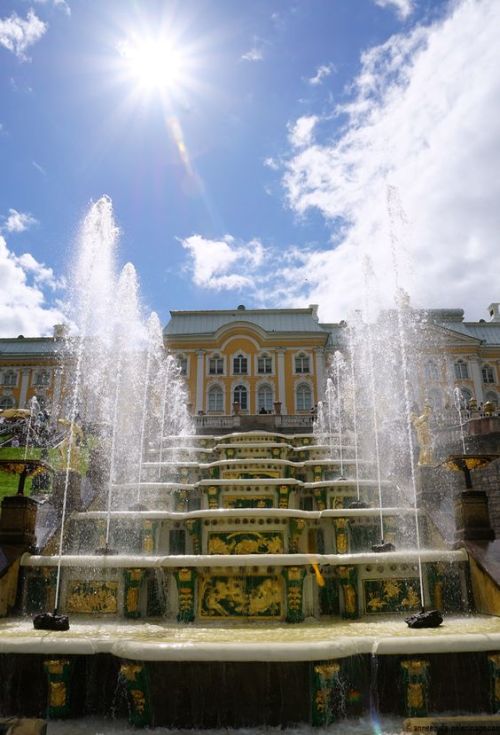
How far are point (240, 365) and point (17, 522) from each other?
1640 inches

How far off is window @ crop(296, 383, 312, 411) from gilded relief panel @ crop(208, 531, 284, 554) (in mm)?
39845

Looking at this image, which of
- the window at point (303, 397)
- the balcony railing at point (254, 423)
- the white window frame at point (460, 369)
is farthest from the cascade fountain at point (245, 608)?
the white window frame at point (460, 369)

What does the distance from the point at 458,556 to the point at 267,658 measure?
4530 millimetres

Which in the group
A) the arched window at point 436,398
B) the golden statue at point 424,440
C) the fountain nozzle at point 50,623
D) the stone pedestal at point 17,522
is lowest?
the fountain nozzle at point 50,623

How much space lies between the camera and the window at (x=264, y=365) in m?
50.5

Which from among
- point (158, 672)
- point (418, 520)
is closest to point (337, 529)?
point (418, 520)

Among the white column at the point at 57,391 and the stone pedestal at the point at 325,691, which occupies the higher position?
the white column at the point at 57,391

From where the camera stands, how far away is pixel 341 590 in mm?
8180

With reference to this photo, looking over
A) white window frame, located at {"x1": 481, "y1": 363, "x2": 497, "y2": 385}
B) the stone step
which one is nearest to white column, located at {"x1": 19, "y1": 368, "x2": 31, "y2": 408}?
white window frame, located at {"x1": 481, "y1": 363, "x2": 497, "y2": 385}

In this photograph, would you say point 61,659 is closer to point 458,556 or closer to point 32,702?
point 32,702

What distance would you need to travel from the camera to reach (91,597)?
8188mm

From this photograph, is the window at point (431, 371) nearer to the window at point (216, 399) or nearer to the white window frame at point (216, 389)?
the white window frame at point (216, 389)

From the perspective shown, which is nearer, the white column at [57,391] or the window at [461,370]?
the window at [461,370]

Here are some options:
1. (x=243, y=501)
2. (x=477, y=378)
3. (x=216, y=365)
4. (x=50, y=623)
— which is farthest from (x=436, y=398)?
(x=50, y=623)
